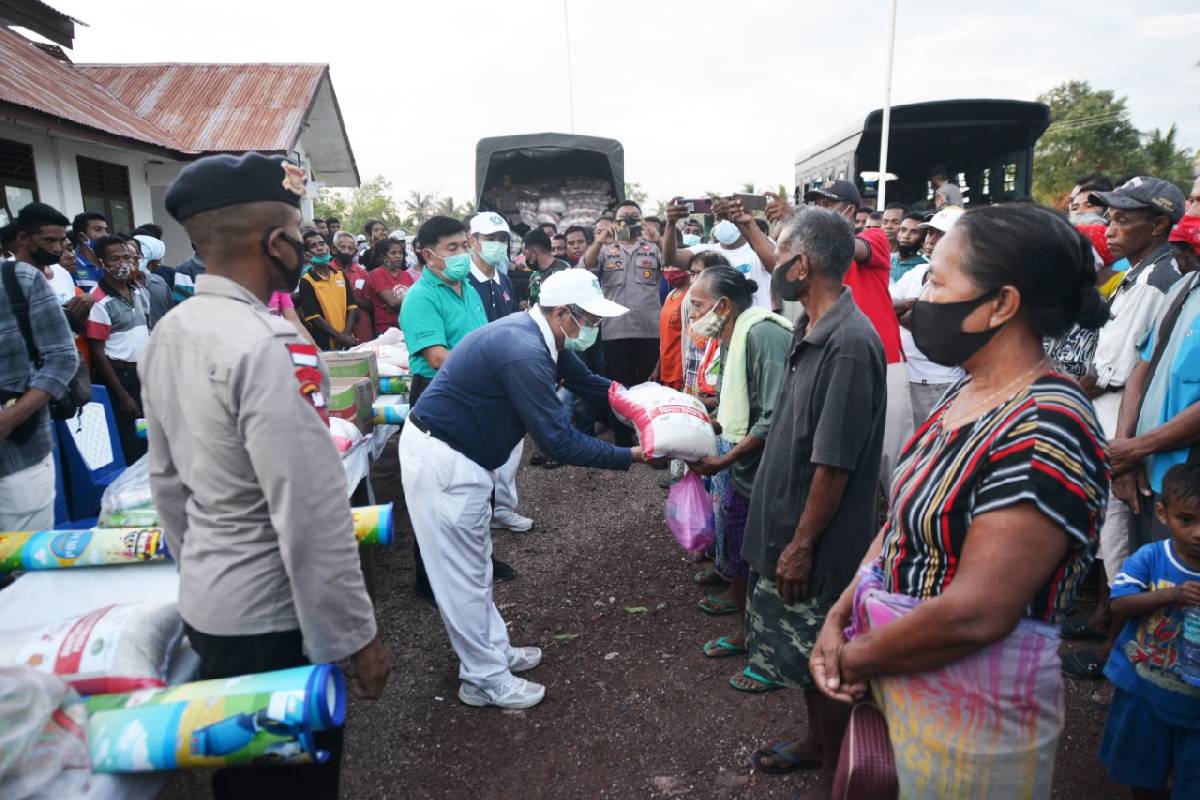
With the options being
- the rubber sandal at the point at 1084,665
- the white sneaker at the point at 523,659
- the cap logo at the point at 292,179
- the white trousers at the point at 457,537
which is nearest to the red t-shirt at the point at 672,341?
the white sneaker at the point at 523,659

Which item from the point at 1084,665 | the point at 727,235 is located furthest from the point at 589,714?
the point at 727,235

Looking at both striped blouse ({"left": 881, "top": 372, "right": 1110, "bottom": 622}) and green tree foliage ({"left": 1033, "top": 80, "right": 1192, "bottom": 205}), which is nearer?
striped blouse ({"left": 881, "top": 372, "right": 1110, "bottom": 622})

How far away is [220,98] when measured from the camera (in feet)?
49.5

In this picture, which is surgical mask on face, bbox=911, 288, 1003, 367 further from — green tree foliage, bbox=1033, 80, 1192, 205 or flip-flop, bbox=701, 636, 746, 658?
green tree foliage, bbox=1033, 80, 1192, 205

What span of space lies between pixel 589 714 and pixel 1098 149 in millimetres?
33819

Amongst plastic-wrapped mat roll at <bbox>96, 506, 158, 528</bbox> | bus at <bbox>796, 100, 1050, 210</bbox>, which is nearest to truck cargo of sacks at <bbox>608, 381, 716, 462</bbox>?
plastic-wrapped mat roll at <bbox>96, 506, 158, 528</bbox>

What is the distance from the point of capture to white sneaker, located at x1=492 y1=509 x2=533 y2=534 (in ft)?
17.2

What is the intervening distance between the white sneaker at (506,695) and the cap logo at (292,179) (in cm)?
228

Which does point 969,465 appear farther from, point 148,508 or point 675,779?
point 148,508

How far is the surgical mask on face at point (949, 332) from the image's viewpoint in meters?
1.47

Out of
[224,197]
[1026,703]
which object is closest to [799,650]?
[1026,703]

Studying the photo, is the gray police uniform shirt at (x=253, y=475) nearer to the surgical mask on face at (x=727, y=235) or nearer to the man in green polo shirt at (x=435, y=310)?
the man in green polo shirt at (x=435, y=310)

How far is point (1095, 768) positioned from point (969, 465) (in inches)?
82.8

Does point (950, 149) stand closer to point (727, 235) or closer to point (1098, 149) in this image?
point (727, 235)
